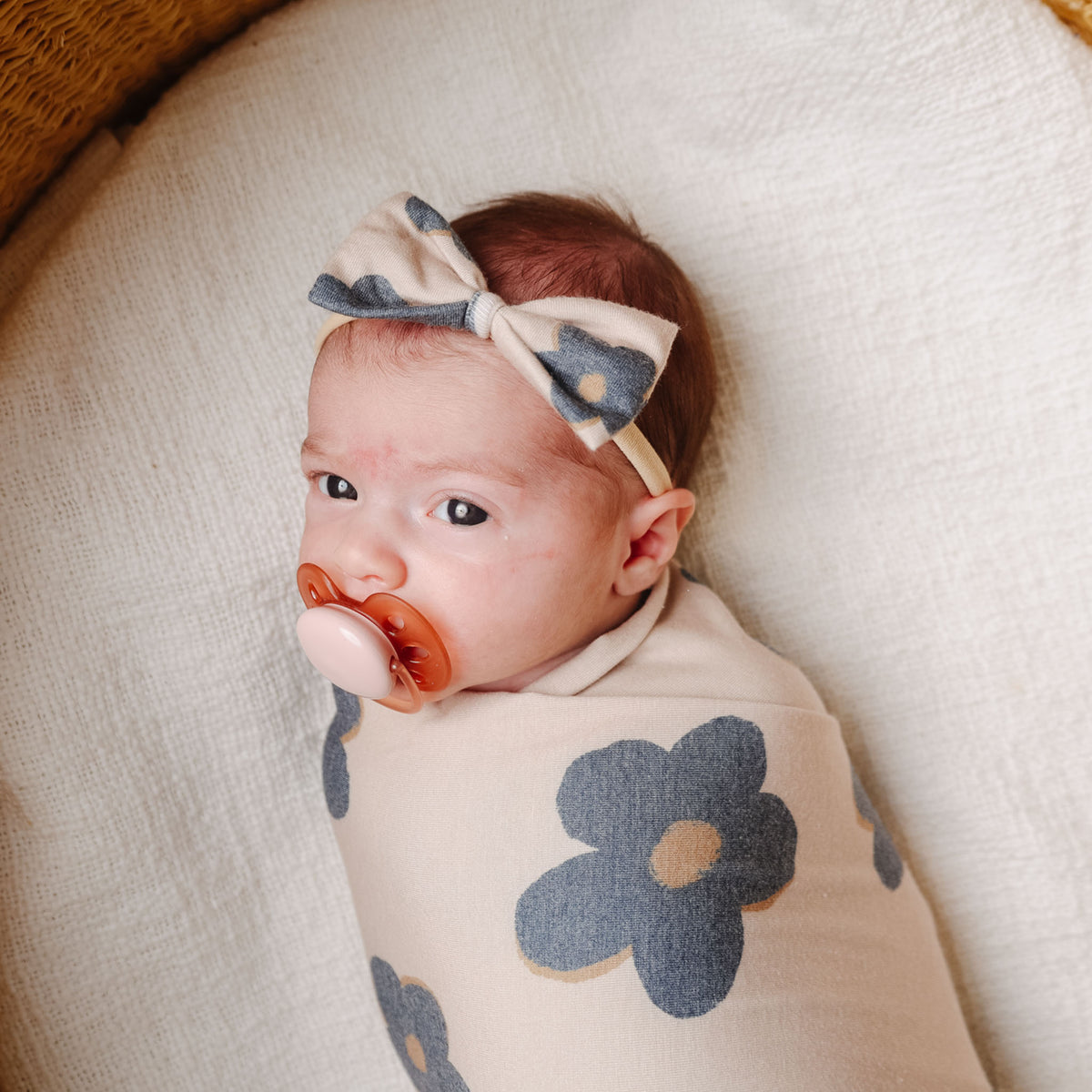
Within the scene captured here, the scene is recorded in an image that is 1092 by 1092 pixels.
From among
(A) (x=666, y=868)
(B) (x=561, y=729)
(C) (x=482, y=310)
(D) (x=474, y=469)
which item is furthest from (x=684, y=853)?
(C) (x=482, y=310)

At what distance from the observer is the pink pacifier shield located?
0.84m

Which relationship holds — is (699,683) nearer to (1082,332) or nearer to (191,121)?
(1082,332)

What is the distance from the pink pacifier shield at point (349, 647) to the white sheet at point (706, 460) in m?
0.33

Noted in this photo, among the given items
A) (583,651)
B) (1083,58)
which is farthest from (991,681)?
(1083,58)

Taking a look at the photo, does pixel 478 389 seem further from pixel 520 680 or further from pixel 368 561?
pixel 520 680

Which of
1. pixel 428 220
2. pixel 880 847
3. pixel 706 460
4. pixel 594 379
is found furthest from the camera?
pixel 706 460

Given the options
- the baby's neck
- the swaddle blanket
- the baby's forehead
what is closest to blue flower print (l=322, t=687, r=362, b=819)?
the swaddle blanket

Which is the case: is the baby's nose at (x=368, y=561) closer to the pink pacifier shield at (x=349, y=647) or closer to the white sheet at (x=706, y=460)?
the pink pacifier shield at (x=349, y=647)

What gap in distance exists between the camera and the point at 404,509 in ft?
2.86

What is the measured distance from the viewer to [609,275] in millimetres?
942

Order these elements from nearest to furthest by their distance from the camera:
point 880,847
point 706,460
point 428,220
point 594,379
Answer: point 594,379
point 428,220
point 880,847
point 706,460

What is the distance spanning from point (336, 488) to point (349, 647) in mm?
167

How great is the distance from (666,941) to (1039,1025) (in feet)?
1.94

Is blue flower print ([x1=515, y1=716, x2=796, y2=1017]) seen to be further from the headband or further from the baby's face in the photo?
the headband
